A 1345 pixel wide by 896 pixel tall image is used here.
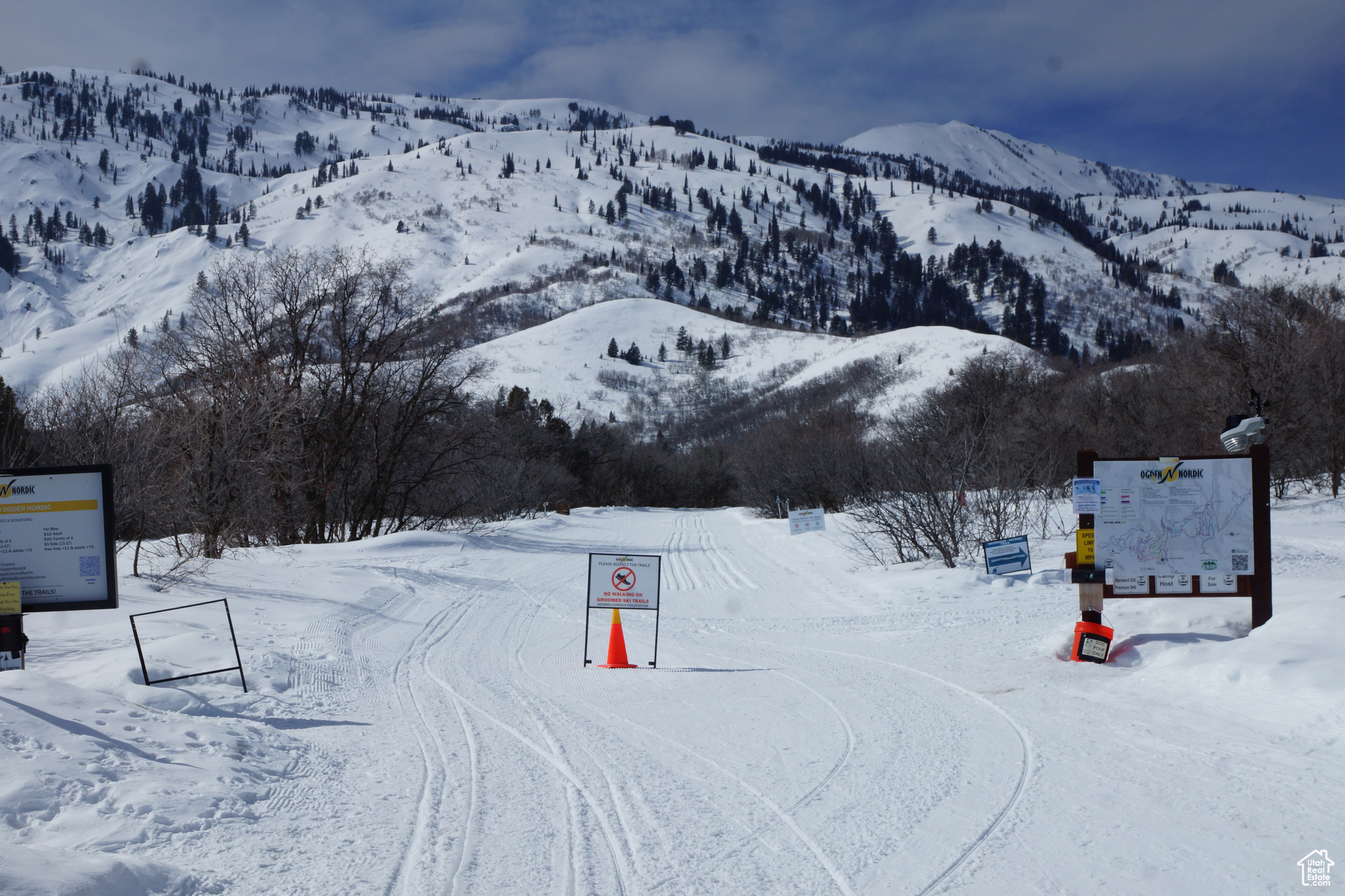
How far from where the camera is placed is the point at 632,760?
19.5 ft

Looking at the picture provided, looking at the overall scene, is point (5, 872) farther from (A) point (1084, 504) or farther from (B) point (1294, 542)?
(B) point (1294, 542)

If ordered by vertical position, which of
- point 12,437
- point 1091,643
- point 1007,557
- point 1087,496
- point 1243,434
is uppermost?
point 12,437

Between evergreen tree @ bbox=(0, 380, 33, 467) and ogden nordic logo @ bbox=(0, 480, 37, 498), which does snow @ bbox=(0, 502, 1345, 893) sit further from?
evergreen tree @ bbox=(0, 380, 33, 467)

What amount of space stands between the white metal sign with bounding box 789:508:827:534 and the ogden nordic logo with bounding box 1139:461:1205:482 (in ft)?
60.1

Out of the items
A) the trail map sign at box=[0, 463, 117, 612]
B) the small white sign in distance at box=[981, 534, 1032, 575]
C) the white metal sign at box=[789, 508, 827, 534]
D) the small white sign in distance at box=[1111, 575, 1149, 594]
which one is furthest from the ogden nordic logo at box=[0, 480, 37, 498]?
the white metal sign at box=[789, 508, 827, 534]

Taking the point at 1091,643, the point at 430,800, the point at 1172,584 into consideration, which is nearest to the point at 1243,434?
the point at 1172,584

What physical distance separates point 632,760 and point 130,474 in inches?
453

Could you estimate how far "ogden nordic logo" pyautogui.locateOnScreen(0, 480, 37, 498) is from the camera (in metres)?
6.09

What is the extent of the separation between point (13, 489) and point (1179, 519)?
35.8 feet

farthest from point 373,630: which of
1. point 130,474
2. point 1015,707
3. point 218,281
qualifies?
point 218,281

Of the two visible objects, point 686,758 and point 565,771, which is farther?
point 686,758

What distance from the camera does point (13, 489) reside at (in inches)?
240

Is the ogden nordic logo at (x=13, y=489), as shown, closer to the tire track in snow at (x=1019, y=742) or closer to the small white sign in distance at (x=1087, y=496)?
the tire track in snow at (x=1019, y=742)

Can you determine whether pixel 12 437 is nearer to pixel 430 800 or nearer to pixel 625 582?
pixel 625 582
